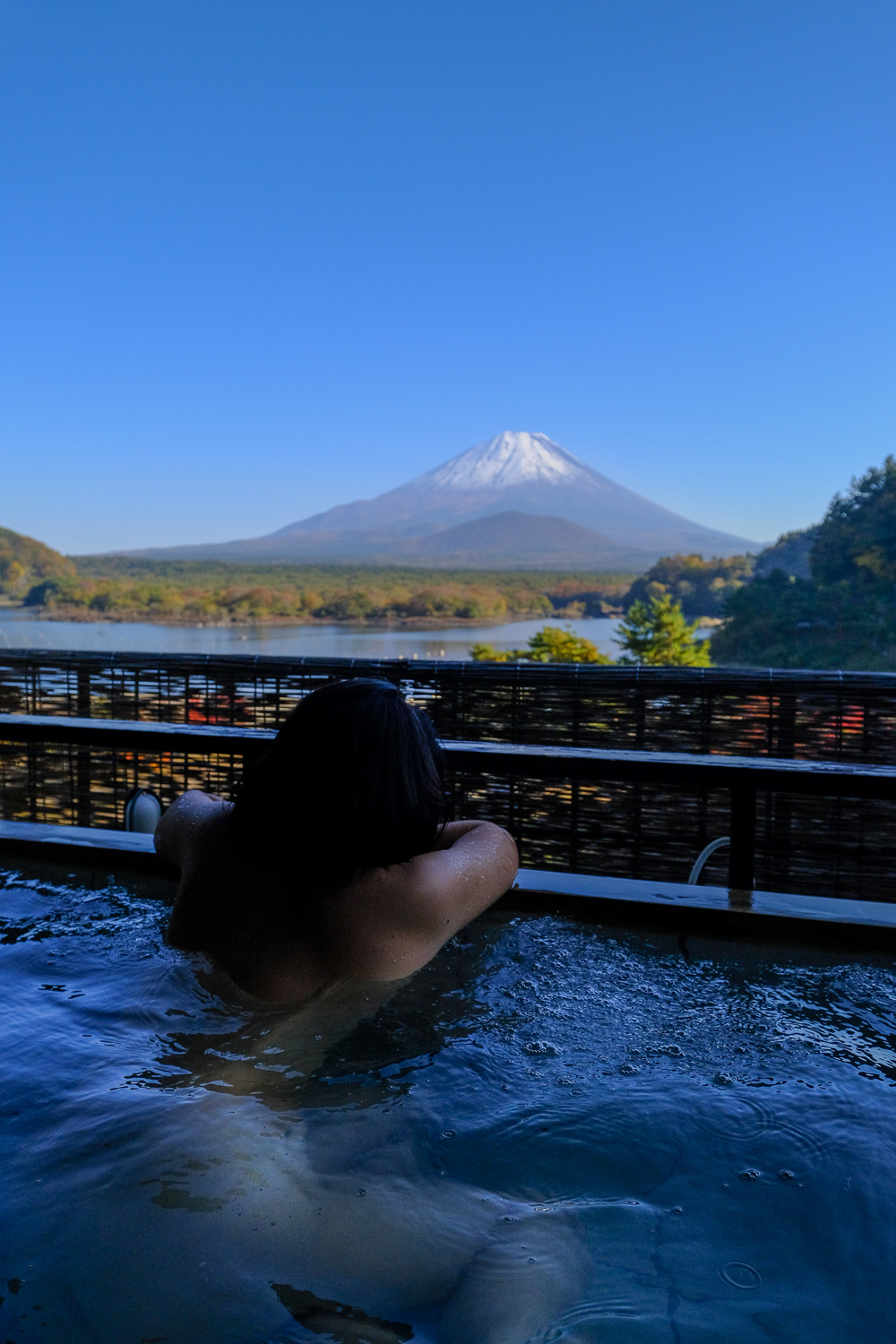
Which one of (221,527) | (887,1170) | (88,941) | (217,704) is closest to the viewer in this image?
(887,1170)

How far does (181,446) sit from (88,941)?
80824 millimetres

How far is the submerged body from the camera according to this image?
1358 mm

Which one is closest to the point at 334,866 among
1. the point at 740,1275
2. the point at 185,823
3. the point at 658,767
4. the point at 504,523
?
the point at 185,823

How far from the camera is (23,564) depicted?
29.3 m

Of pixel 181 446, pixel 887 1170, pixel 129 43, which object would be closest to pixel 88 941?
pixel 887 1170

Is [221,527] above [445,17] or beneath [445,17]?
beneath

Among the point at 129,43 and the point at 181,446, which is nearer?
the point at 129,43

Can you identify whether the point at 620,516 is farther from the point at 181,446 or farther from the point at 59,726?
the point at 59,726

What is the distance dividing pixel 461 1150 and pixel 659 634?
90.2ft

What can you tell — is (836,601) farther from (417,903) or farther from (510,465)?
(510,465)

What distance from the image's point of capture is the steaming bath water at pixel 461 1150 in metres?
1.03

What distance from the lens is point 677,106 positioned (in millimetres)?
42688

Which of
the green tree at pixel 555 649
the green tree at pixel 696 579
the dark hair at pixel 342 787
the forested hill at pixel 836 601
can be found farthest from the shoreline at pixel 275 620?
the dark hair at pixel 342 787

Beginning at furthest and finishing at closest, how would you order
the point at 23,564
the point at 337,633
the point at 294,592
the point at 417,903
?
1. the point at 294,592
2. the point at 23,564
3. the point at 337,633
4. the point at 417,903
